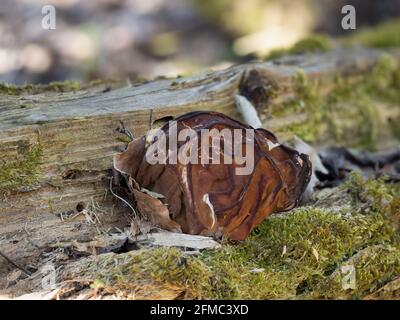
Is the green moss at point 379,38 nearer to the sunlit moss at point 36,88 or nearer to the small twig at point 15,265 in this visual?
the sunlit moss at point 36,88

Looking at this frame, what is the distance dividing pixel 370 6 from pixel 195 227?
5444 millimetres

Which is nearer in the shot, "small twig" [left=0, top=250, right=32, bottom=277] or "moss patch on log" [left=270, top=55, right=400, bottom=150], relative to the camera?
"small twig" [left=0, top=250, right=32, bottom=277]

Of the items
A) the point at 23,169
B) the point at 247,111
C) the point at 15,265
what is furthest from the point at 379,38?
the point at 15,265

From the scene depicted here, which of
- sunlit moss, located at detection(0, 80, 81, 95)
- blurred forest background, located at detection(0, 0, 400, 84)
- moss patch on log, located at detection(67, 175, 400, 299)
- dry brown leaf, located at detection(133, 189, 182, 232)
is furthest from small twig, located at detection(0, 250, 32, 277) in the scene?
blurred forest background, located at detection(0, 0, 400, 84)

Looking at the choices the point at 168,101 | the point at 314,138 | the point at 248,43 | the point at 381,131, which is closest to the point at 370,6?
the point at 248,43

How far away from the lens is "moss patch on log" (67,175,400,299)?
2115mm

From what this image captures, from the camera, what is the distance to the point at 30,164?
96.3 inches

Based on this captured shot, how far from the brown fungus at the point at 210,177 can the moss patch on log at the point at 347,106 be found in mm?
974

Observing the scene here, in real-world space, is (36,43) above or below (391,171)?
above

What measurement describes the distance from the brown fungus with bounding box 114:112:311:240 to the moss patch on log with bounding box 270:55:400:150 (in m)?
0.97

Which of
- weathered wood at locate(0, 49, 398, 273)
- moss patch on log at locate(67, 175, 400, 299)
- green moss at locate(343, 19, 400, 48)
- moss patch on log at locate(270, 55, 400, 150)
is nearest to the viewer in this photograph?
moss patch on log at locate(67, 175, 400, 299)

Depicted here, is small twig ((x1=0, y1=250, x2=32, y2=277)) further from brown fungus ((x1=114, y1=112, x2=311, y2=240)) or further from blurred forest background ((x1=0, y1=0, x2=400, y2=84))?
blurred forest background ((x1=0, y1=0, x2=400, y2=84))

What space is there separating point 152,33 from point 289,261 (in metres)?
4.50
